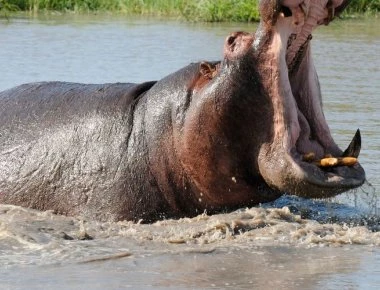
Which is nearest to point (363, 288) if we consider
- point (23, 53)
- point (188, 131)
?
point (188, 131)

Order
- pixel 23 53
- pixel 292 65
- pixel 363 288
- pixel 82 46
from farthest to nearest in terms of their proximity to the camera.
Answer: pixel 82 46 → pixel 23 53 → pixel 292 65 → pixel 363 288

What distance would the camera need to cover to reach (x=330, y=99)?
10984 millimetres

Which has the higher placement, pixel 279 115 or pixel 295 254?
pixel 279 115

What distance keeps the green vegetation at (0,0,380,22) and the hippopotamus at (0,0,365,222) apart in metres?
17.0

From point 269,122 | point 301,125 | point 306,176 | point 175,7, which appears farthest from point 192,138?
point 175,7

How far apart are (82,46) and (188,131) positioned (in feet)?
37.2

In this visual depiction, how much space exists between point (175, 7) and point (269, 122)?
65.7ft

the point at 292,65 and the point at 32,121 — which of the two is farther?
the point at 32,121

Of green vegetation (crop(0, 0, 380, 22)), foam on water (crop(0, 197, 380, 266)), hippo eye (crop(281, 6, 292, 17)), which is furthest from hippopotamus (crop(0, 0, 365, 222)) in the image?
green vegetation (crop(0, 0, 380, 22))

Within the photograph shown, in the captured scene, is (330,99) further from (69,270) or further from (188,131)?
(69,270)

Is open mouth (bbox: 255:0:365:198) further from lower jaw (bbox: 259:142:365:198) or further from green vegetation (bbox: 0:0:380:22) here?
green vegetation (bbox: 0:0:380:22)

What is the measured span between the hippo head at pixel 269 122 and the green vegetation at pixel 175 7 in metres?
17.5

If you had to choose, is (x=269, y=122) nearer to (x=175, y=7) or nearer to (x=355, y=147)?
(x=355, y=147)

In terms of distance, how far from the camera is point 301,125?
573cm
